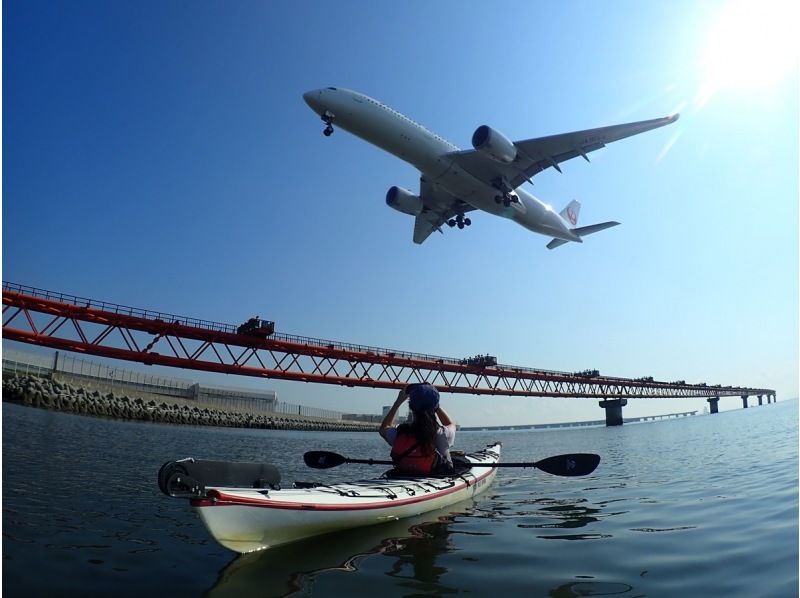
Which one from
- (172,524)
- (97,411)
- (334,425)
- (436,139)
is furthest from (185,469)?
(334,425)

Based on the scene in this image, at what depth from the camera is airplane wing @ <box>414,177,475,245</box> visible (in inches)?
1430

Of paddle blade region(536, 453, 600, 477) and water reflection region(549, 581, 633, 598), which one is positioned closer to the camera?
water reflection region(549, 581, 633, 598)

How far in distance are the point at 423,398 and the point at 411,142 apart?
24.4 metres

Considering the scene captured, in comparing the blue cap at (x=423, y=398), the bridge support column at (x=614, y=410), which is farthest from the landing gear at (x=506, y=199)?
the bridge support column at (x=614, y=410)

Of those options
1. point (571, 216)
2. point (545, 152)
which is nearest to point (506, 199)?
point (545, 152)

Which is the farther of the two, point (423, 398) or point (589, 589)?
point (423, 398)

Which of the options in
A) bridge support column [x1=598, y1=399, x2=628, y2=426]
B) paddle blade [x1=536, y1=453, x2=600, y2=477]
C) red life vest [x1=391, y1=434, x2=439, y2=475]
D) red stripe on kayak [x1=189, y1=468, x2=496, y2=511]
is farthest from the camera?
bridge support column [x1=598, y1=399, x2=628, y2=426]

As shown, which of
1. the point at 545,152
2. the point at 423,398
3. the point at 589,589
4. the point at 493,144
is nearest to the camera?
the point at 589,589

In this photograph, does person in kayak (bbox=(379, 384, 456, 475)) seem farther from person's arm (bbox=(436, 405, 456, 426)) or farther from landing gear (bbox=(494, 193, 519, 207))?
landing gear (bbox=(494, 193, 519, 207))

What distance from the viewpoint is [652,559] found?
604cm

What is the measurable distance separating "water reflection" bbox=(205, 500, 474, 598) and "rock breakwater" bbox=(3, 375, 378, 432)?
49021 millimetres

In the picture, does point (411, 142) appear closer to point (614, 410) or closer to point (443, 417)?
point (443, 417)

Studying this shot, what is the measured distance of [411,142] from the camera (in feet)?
95.3

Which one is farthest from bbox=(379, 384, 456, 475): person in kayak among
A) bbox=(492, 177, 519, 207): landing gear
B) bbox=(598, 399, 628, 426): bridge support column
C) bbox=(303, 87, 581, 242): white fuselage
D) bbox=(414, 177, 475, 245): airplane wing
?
bbox=(598, 399, 628, 426): bridge support column
